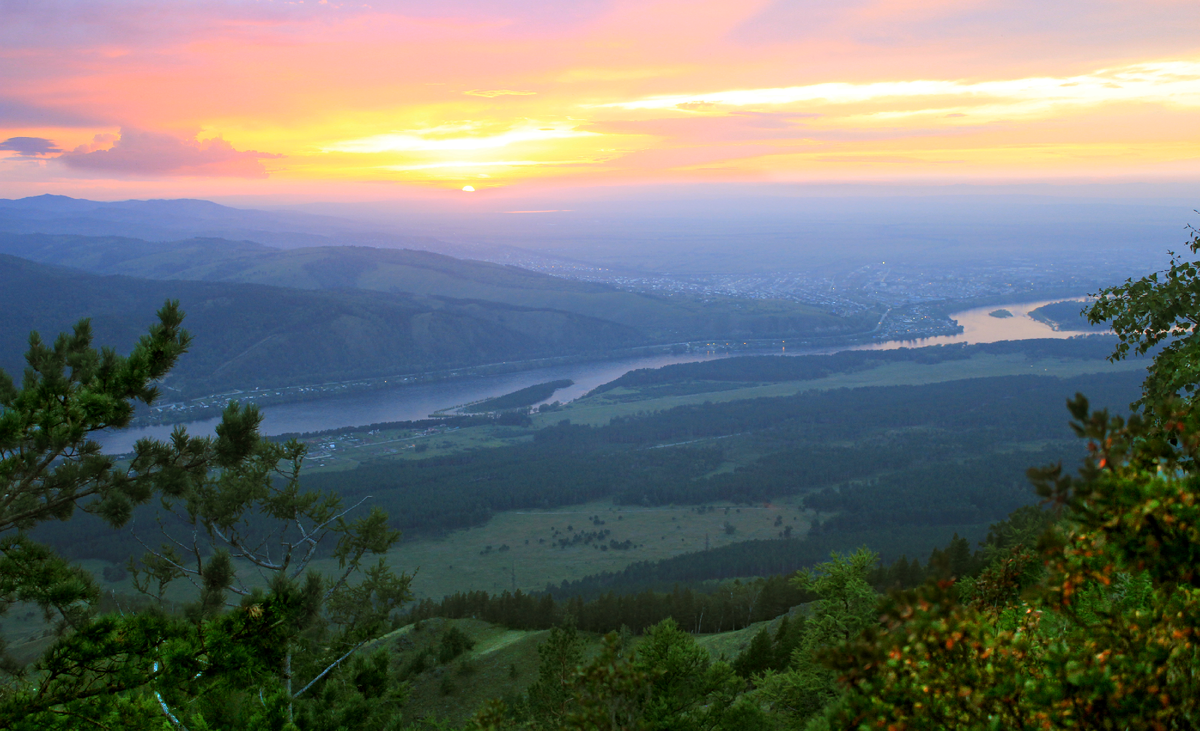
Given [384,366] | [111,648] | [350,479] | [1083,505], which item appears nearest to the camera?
[1083,505]

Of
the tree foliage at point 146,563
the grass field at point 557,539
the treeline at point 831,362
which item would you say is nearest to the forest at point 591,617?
→ the tree foliage at point 146,563

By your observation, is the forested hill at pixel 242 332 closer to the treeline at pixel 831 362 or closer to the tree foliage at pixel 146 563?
the treeline at pixel 831 362

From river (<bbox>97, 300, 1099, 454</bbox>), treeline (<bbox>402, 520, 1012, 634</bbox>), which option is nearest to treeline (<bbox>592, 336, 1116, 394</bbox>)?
river (<bbox>97, 300, 1099, 454</bbox>)

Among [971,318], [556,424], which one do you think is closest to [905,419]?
[556,424]

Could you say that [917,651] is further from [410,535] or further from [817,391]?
[817,391]

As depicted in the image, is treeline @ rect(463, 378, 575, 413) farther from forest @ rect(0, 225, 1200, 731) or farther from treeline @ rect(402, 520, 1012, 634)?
forest @ rect(0, 225, 1200, 731)

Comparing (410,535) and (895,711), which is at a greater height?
(895,711)

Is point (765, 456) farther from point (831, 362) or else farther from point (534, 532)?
point (831, 362)

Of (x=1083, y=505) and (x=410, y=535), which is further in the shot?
(x=410, y=535)
